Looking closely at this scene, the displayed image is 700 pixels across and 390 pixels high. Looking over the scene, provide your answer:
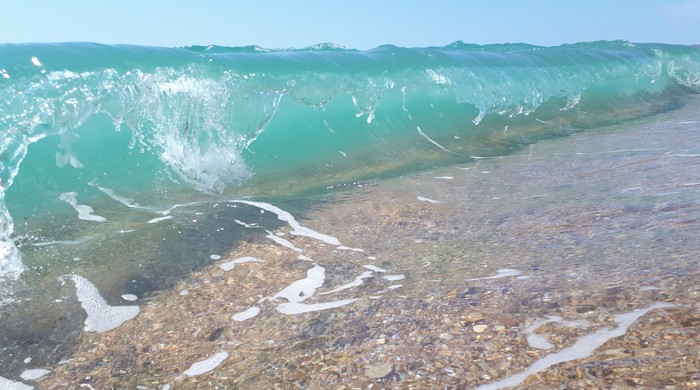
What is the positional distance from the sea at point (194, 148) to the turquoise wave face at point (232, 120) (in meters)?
0.02

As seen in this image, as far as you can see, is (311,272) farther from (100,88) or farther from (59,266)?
(100,88)

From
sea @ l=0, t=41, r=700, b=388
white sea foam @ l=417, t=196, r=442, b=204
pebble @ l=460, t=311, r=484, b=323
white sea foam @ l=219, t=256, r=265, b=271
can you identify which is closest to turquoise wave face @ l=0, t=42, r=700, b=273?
sea @ l=0, t=41, r=700, b=388

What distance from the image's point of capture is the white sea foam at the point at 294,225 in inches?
178

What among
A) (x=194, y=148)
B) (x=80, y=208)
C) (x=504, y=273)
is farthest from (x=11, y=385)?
(x=194, y=148)

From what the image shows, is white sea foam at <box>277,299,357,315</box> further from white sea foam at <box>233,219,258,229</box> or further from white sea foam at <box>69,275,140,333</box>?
white sea foam at <box>233,219,258,229</box>

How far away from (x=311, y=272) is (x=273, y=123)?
515cm

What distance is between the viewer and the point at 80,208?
551 cm

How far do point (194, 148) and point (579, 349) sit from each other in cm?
539

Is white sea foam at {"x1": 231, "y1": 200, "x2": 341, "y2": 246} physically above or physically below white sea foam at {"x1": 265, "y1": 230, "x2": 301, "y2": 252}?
above

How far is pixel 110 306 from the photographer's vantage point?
3.46 meters

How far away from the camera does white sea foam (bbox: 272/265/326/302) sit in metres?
3.49

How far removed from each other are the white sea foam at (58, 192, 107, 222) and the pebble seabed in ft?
4.12

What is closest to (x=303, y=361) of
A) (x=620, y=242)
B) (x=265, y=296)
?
(x=265, y=296)

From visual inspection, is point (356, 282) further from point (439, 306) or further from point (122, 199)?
point (122, 199)
